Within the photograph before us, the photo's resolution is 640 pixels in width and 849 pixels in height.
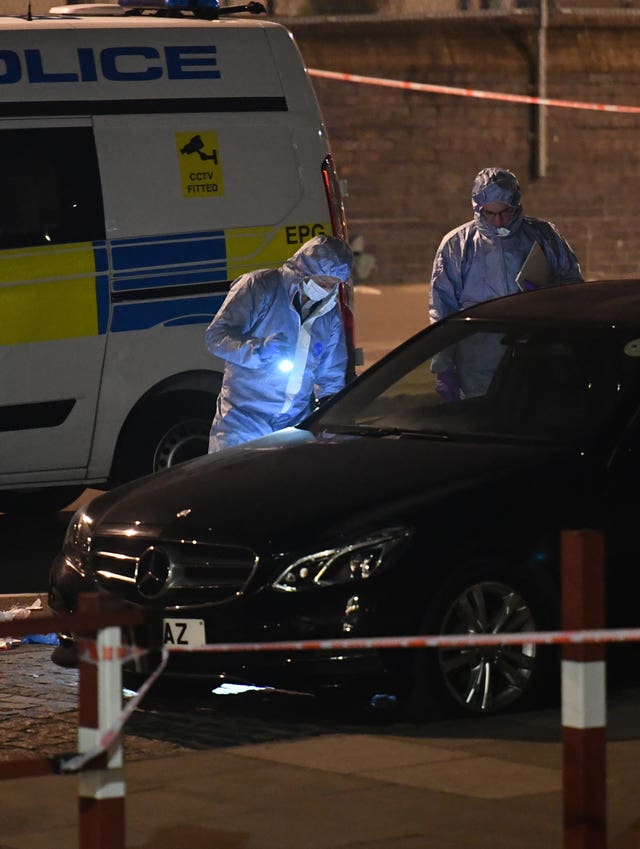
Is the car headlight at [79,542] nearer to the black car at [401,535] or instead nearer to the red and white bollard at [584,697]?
the black car at [401,535]

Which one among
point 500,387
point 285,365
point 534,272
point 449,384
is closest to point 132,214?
point 285,365

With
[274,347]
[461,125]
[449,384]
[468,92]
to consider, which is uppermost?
[468,92]

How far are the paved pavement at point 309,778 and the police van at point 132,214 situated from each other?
2790 mm

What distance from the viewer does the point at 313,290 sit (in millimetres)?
9062

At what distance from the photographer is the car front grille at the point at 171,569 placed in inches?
280

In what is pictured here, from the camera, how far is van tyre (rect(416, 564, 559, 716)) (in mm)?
7082

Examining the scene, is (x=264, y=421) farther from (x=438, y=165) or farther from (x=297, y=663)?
(x=438, y=165)

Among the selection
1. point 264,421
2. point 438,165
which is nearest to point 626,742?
point 264,421

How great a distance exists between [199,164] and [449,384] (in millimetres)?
2337

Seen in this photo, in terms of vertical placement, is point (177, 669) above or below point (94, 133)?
below

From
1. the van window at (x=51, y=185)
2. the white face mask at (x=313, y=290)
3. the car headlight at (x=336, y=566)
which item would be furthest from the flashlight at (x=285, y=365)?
the car headlight at (x=336, y=566)

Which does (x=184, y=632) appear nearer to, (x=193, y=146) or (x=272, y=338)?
(x=272, y=338)

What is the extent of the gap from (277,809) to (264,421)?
3304mm

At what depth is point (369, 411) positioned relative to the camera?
8.29m
